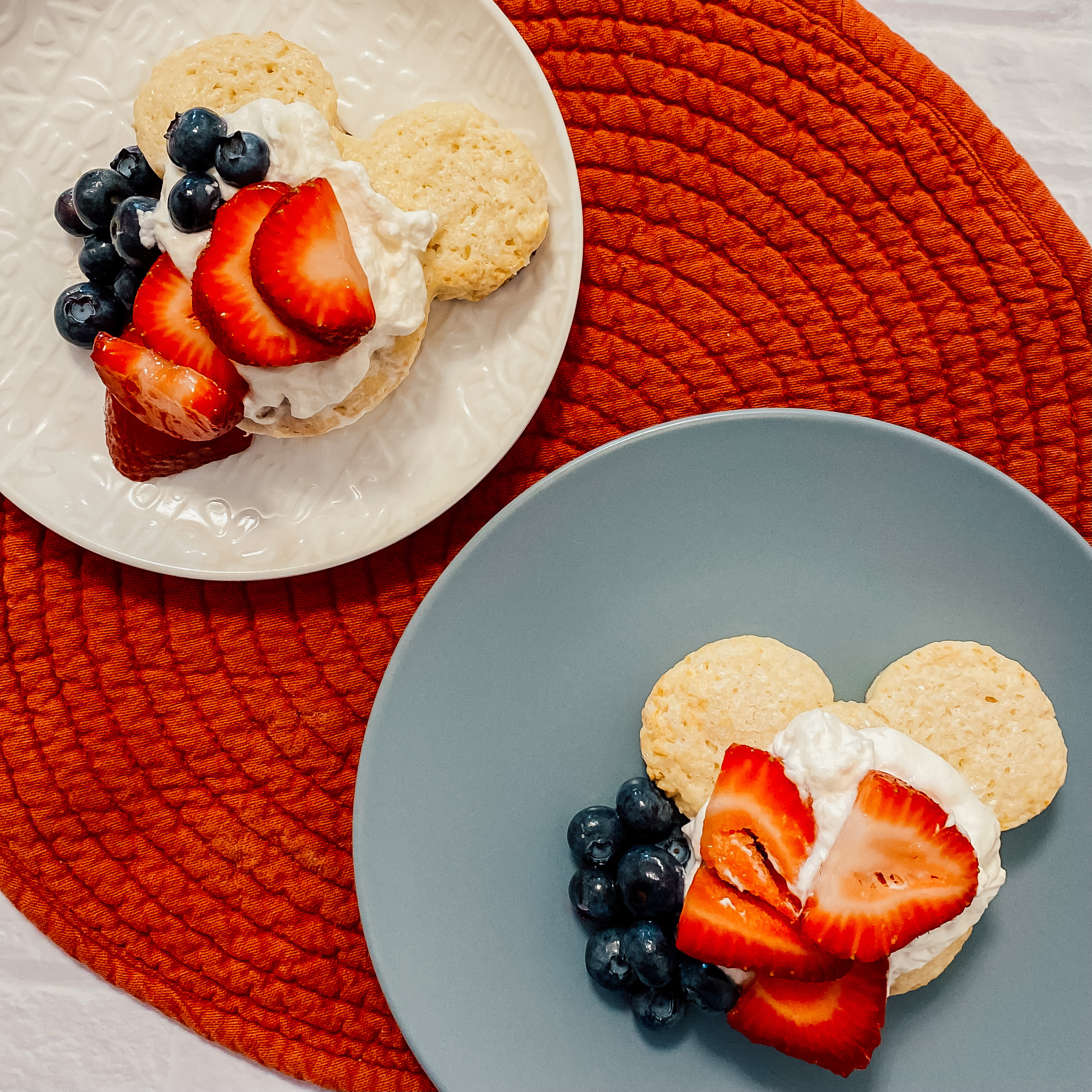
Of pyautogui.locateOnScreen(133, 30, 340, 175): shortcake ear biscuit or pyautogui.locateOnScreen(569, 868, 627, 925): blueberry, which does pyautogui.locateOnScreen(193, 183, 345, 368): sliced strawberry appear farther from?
pyautogui.locateOnScreen(569, 868, 627, 925): blueberry

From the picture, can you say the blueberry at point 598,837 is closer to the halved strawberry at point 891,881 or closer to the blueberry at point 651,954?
the blueberry at point 651,954

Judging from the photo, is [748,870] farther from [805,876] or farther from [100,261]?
[100,261]

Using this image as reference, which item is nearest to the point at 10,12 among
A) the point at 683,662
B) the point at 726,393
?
the point at 726,393

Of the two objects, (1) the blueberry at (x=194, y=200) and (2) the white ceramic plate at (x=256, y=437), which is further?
(2) the white ceramic plate at (x=256, y=437)

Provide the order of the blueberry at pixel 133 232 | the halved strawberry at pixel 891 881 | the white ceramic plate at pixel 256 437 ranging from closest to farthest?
the halved strawberry at pixel 891 881
the blueberry at pixel 133 232
the white ceramic plate at pixel 256 437

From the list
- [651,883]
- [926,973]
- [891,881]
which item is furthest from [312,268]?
[926,973]

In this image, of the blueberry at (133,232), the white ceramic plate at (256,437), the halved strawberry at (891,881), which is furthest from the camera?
the white ceramic plate at (256,437)

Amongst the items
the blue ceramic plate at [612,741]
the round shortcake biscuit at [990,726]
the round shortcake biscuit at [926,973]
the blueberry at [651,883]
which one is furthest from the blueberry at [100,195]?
the round shortcake biscuit at [926,973]
